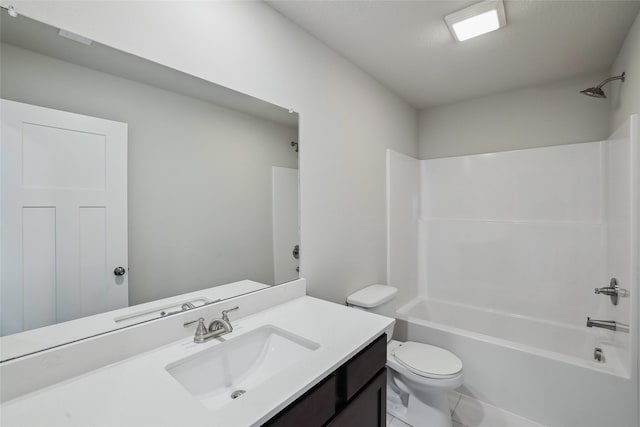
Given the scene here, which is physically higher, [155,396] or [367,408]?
[155,396]

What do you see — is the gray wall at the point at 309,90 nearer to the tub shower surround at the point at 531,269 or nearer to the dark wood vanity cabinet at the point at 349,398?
the tub shower surround at the point at 531,269

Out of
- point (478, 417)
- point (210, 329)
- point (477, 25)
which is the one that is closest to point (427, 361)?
point (478, 417)

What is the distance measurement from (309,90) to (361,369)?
153 centimetres

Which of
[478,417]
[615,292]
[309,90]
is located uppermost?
[309,90]

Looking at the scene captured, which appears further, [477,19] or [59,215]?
[477,19]

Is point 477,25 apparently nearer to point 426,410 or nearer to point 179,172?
point 179,172

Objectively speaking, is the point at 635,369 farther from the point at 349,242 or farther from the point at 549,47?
the point at 549,47

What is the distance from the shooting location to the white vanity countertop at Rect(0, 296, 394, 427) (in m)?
0.67

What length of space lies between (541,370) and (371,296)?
47.1 inches

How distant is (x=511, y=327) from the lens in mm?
2533

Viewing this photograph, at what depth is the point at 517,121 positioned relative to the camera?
2629 mm

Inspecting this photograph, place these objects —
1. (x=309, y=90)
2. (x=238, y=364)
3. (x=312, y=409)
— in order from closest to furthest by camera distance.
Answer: (x=312, y=409) → (x=238, y=364) → (x=309, y=90)

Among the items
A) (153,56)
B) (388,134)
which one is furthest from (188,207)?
(388,134)

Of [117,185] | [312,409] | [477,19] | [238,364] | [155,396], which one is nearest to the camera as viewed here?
[155,396]
